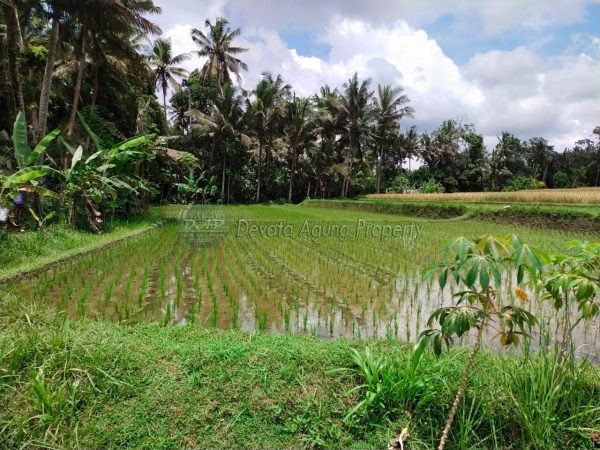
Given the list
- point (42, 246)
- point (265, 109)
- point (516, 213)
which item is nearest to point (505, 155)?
point (265, 109)

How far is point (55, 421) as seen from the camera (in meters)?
2.14

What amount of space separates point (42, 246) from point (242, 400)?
6.08 meters

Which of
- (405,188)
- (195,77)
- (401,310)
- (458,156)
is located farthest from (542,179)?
(401,310)

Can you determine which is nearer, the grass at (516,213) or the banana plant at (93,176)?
the banana plant at (93,176)

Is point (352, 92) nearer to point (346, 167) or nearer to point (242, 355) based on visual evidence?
point (346, 167)

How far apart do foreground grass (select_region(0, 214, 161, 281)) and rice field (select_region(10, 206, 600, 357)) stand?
8.9 inches

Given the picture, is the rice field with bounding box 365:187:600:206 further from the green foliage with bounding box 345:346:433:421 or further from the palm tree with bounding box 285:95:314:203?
the green foliage with bounding box 345:346:433:421

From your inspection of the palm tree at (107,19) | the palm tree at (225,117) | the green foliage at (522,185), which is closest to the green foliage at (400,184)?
the green foliage at (522,185)

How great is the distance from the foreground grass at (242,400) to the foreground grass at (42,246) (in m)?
3.46

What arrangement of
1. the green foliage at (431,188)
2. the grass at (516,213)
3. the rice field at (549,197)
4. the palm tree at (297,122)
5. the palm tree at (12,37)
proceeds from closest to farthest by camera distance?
1. the palm tree at (12,37)
2. the grass at (516,213)
3. the rice field at (549,197)
4. the palm tree at (297,122)
5. the green foliage at (431,188)

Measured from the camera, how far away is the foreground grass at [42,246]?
5800 millimetres

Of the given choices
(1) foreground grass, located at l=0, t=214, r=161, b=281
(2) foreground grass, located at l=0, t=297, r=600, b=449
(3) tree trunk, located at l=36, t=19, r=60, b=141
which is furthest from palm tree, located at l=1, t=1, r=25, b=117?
(2) foreground grass, located at l=0, t=297, r=600, b=449

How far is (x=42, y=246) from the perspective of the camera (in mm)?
6832

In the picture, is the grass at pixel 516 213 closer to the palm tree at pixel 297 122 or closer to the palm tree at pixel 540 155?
the palm tree at pixel 297 122
